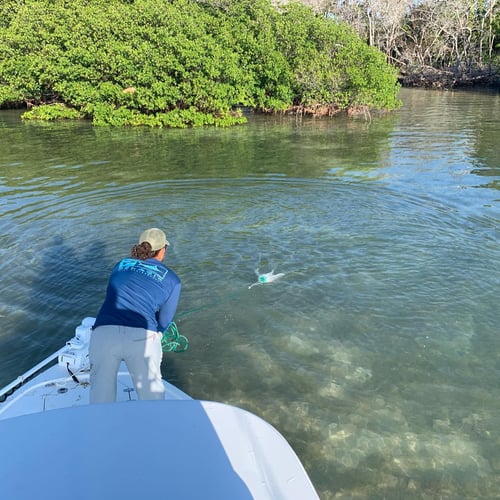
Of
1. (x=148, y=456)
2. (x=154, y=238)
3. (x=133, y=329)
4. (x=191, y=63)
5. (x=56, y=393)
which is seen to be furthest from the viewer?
(x=191, y=63)

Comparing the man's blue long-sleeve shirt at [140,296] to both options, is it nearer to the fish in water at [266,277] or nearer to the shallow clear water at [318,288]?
the shallow clear water at [318,288]

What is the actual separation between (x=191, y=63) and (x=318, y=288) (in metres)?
22.1

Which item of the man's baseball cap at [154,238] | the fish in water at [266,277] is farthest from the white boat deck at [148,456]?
the fish in water at [266,277]

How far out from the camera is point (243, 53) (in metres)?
30.2

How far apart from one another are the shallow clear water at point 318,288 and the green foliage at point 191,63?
1020cm

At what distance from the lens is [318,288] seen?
28.6ft

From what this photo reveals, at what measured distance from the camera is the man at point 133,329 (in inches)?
181

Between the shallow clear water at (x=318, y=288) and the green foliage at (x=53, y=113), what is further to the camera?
the green foliage at (x=53, y=113)

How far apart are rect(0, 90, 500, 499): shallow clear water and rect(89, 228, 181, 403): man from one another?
5.51ft

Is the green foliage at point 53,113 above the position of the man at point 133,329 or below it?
above

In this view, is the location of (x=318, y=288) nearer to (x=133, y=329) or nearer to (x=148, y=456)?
(x=133, y=329)

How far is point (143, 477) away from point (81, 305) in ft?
19.6

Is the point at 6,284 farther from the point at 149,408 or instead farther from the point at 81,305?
the point at 149,408

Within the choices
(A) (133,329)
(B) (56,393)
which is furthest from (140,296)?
(B) (56,393)
